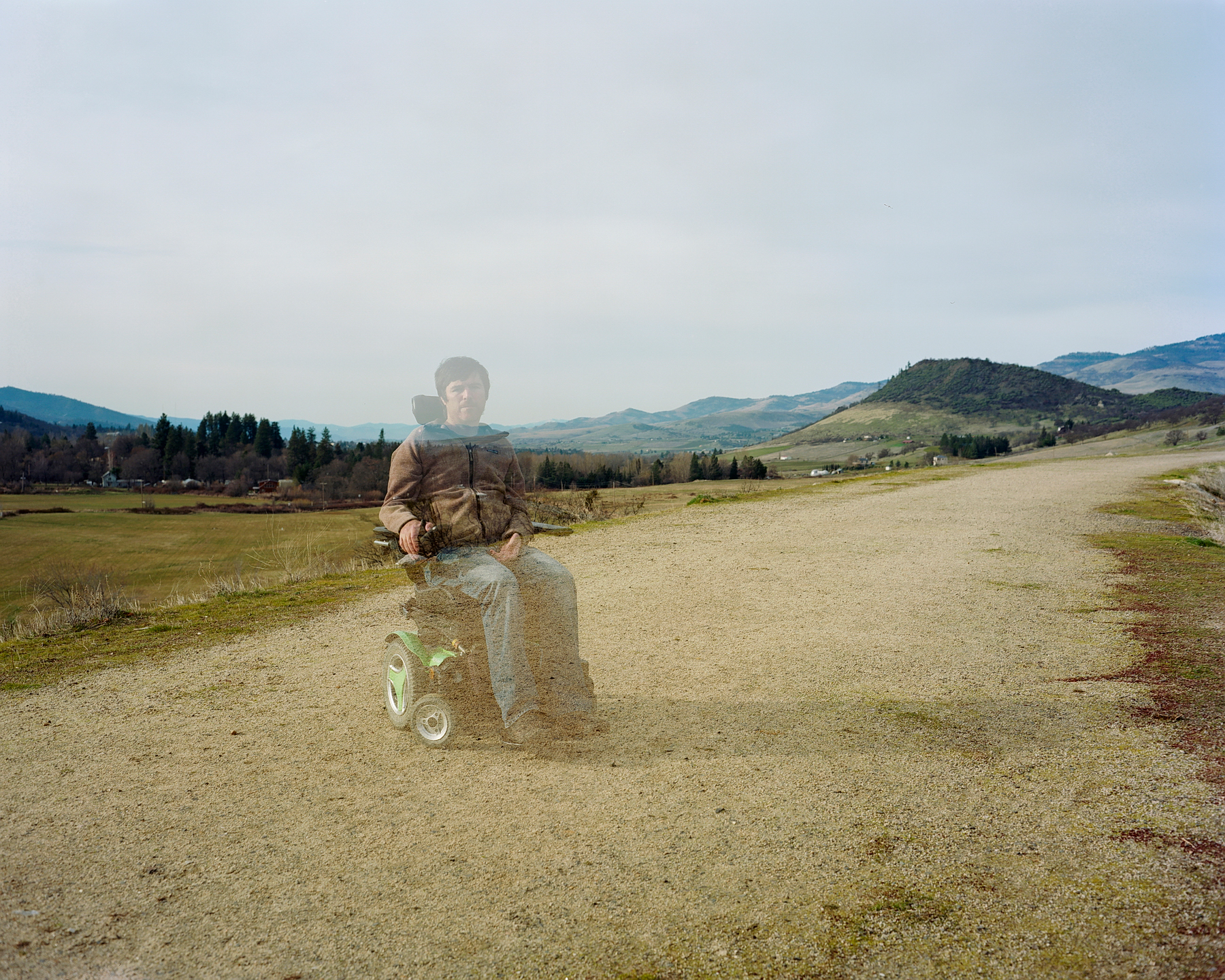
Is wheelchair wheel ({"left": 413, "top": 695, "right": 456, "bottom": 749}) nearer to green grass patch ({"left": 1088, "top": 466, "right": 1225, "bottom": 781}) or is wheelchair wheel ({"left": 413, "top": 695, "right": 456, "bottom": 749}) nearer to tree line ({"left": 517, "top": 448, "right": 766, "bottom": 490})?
tree line ({"left": 517, "top": 448, "right": 766, "bottom": 490})

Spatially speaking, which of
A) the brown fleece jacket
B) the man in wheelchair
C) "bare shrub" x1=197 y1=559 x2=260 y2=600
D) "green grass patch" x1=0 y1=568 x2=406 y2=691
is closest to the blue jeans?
the man in wheelchair

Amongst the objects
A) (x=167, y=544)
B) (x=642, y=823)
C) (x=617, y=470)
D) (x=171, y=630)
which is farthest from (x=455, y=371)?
(x=167, y=544)

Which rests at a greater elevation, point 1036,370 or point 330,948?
point 1036,370

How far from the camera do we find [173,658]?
697 cm

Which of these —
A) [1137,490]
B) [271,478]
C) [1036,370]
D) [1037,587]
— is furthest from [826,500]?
[1036,370]

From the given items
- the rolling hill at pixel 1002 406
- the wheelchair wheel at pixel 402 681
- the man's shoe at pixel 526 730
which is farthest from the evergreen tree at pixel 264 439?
the rolling hill at pixel 1002 406

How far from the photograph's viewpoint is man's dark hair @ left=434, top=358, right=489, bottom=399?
509 cm

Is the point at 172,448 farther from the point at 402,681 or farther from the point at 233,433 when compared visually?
the point at 402,681

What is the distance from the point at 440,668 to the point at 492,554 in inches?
33.4

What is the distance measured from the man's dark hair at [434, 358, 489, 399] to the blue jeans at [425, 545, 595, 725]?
1187mm

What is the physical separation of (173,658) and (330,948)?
5326 millimetres

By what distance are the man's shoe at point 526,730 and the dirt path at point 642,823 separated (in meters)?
0.10

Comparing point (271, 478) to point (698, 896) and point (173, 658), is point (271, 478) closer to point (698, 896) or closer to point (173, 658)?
point (173, 658)

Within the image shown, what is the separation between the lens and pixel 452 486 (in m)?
4.97
